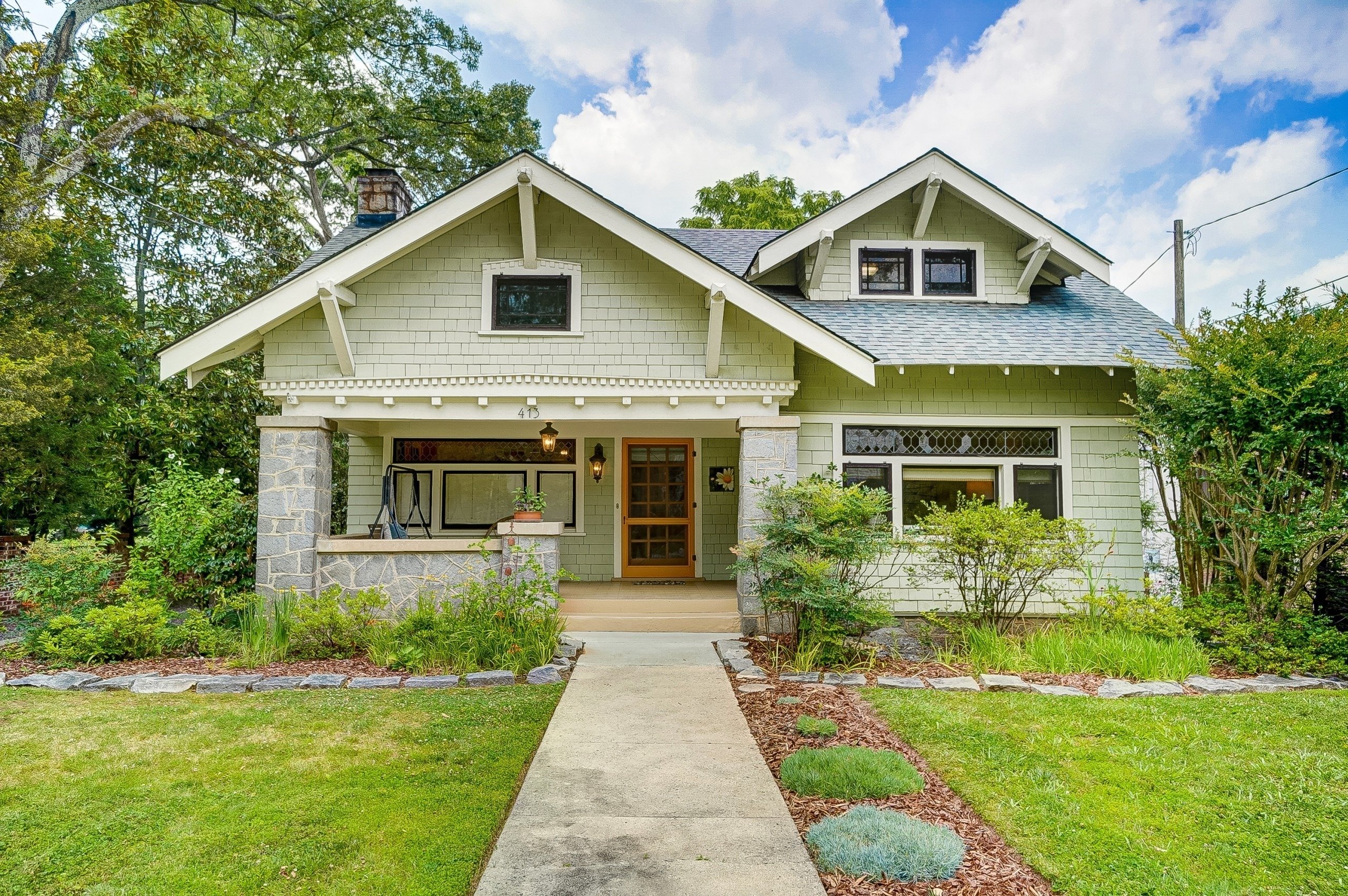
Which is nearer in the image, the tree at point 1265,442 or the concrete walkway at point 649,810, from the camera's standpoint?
the concrete walkway at point 649,810

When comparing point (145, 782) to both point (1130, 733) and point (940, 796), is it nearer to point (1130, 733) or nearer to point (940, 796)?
point (940, 796)

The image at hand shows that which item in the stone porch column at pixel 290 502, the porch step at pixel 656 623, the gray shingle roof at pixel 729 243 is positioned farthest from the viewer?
the gray shingle roof at pixel 729 243

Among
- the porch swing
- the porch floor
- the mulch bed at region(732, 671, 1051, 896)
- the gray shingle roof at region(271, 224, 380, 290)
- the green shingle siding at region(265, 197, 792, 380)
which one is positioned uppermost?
the gray shingle roof at region(271, 224, 380, 290)

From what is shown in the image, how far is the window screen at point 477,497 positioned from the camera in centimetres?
1025

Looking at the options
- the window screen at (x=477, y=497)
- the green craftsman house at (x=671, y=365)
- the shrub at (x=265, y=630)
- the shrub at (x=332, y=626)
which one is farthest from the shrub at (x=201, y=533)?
the window screen at (x=477, y=497)

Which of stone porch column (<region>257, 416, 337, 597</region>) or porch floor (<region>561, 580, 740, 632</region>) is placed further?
porch floor (<region>561, 580, 740, 632</region>)

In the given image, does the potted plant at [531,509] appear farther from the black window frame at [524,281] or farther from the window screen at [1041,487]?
the window screen at [1041,487]

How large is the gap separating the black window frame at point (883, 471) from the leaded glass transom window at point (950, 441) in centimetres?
12

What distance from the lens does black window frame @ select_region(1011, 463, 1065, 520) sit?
8.53m

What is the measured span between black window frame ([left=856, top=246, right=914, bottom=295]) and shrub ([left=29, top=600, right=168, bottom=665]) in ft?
27.6

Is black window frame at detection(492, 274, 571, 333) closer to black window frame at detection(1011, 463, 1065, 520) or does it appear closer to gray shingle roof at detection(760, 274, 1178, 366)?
gray shingle roof at detection(760, 274, 1178, 366)

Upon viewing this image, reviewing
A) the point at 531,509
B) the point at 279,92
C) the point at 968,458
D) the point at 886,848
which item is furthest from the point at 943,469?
the point at 279,92

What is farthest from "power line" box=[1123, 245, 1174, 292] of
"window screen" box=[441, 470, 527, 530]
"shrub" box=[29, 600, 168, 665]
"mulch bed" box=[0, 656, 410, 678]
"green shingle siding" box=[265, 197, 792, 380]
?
"shrub" box=[29, 600, 168, 665]

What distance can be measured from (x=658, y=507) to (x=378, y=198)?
617 centimetres
